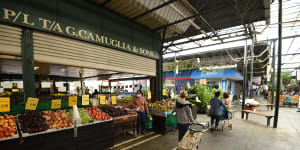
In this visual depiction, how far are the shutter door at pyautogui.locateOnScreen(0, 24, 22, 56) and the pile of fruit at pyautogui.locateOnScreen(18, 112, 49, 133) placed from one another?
1.48 meters

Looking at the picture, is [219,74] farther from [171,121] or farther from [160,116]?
[160,116]

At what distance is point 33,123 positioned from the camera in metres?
2.75

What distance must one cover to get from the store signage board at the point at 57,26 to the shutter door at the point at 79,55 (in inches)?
6.2

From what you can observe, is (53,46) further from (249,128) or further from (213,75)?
(213,75)

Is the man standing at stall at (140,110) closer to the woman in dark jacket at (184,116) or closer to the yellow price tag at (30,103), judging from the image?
the woman in dark jacket at (184,116)

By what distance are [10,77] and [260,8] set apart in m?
13.5

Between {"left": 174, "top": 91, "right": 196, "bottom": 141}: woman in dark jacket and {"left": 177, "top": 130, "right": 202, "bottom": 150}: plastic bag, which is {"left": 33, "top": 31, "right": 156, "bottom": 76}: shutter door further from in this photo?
{"left": 177, "top": 130, "right": 202, "bottom": 150}: plastic bag

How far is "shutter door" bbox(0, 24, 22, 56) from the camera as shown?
2.85 metres

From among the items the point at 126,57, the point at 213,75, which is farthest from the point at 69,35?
the point at 213,75

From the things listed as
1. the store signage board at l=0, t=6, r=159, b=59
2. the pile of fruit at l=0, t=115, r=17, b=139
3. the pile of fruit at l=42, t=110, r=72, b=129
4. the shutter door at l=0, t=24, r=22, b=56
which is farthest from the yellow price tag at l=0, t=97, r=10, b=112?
the store signage board at l=0, t=6, r=159, b=59

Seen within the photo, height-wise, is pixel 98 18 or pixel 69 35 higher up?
pixel 98 18

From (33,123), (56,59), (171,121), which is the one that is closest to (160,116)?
(171,121)

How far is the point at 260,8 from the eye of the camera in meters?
5.12

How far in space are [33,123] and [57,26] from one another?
2.50 m
